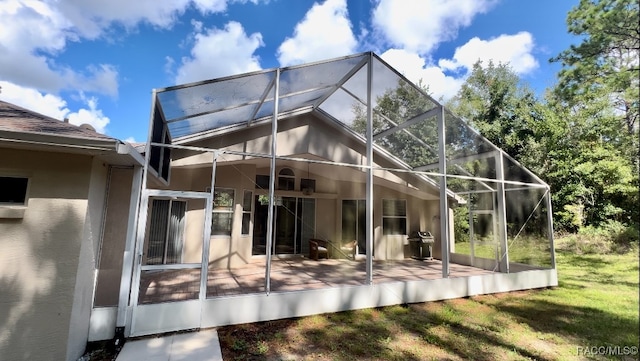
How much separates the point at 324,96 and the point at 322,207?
14.5ft

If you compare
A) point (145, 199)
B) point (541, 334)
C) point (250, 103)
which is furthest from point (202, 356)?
point (541, 334)

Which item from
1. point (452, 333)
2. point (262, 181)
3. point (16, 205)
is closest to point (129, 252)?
point (16, 205)

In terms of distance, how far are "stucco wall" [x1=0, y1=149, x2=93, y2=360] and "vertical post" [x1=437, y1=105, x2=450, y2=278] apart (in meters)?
6.45

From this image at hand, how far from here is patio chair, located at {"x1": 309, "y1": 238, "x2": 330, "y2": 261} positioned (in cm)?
988

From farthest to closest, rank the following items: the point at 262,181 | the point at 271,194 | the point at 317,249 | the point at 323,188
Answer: the point at 323,188 → the point at 317,249 → the point at 262,181 → the point at 271,194

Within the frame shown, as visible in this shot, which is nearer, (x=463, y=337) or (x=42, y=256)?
(x=42, y=256)

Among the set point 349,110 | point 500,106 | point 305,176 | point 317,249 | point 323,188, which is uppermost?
point 500,106

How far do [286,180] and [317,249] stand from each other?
2.63m

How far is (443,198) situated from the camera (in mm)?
6691

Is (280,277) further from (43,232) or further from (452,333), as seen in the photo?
(43,232)

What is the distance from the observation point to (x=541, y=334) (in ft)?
15.8

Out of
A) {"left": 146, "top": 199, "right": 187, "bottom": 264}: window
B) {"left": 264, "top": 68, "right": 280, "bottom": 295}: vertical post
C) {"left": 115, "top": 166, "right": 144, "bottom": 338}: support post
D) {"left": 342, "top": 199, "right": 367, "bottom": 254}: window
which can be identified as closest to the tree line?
{"left": 264, "top": 68, "right": 280, "bottom": 295}: vertical post

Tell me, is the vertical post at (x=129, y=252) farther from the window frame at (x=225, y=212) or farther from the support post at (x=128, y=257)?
the window frame at (x=225, y=212)

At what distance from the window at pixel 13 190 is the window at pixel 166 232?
13.2 feet
